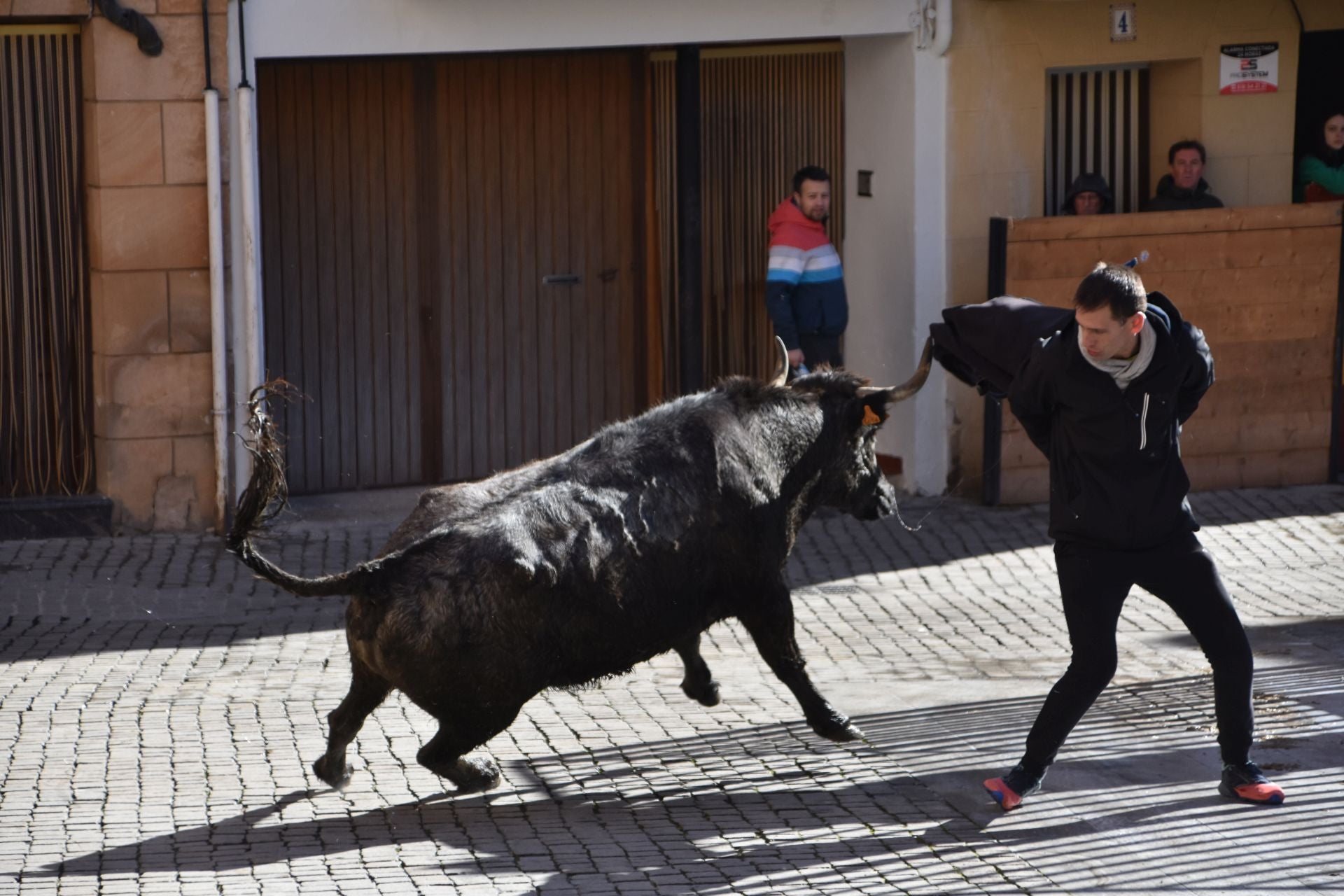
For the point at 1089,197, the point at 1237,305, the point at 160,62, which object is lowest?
the point at 1237,305

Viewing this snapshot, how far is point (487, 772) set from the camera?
6.74m

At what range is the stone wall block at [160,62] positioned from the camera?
10.5 meters

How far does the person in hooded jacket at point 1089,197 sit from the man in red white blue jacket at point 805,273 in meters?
1.53

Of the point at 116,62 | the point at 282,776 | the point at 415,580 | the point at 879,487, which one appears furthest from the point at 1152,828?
the point at 116,62

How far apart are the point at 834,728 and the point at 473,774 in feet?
4.55

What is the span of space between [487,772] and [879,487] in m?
2.05

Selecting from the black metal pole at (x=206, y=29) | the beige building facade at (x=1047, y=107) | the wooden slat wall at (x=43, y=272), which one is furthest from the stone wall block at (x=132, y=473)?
the beige building facade at (x=1047, y=107)

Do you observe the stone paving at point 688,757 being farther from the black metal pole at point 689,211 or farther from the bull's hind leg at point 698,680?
the black metal pole at point 689,211

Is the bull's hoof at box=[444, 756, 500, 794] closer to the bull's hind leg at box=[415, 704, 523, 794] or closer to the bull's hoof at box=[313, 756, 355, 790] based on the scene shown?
the bull's hind leg at box=[415, 704, 523, 794]

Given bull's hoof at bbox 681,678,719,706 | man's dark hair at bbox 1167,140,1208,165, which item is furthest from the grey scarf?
man's dark hair at bbox 1167,140,1208,165

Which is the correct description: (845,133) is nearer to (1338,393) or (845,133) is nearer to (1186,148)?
(1186,148)

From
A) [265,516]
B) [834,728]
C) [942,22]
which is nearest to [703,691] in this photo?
[834,728]

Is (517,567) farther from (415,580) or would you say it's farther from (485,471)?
(485,471)

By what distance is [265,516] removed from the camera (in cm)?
623
